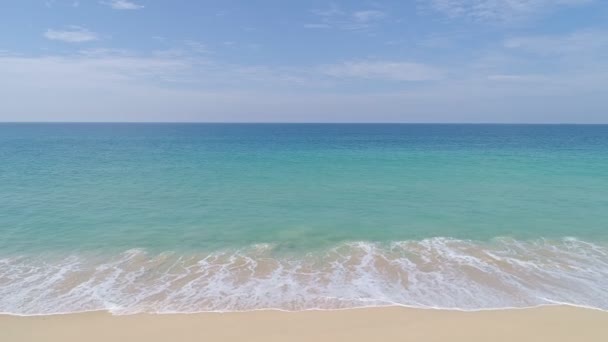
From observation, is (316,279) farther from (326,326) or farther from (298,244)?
(298,244)

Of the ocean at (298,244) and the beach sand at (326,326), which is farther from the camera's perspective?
the ocean at (298,244)

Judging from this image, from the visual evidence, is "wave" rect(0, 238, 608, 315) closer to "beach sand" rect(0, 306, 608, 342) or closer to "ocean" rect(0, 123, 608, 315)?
"ocean" rect(0, 123, 608, 315)

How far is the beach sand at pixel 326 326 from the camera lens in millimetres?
6773

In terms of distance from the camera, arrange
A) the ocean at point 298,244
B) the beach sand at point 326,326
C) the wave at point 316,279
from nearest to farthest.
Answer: the beach sand at point 326,326, the wave at point 316,279, the ocean at point 298,244

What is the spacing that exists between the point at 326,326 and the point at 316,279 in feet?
7.36

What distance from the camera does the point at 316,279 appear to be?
9.36m

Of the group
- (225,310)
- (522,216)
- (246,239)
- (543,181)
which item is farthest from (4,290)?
(543,181)

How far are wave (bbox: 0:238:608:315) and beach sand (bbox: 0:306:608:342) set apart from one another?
0.33 metres

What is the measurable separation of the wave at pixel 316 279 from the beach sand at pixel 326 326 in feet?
1.10

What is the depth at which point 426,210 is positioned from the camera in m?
16.1

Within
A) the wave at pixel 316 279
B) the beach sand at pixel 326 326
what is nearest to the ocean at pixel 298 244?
the wave at pixel 316 279

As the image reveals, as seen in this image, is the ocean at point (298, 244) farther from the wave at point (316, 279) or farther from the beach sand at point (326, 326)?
the beach sand at point (326, 326)

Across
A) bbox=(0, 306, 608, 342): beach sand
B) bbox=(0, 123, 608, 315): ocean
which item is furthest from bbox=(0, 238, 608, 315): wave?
bbox=(0, 306, 608, 342): beach sand

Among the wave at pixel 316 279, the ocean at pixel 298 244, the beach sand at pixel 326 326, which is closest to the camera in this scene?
the beach sand at pixel 326 326
